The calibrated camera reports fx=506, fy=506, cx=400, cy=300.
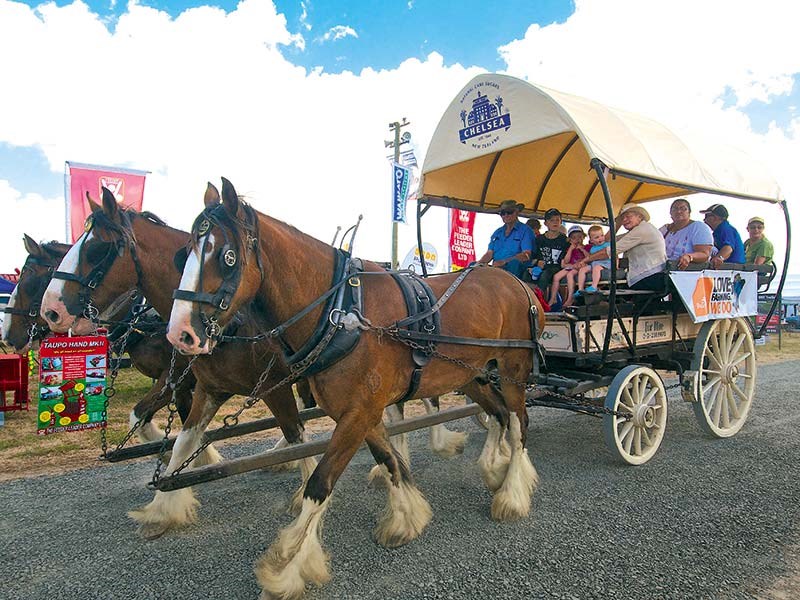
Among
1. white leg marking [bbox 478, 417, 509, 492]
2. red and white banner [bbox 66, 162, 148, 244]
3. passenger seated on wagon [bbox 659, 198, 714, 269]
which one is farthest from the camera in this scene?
red and white banner [bbox 66, 162, 148, 244]

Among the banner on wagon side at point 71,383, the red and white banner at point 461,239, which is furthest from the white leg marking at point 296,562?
the red and white banner at point 461,239

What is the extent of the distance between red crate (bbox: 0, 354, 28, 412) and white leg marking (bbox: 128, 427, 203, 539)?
398 centimetres

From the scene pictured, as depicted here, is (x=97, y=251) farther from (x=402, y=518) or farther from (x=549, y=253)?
(x=549, y=253)

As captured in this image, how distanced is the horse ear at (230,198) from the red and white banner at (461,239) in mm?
11037

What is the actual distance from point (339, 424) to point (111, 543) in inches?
62.6

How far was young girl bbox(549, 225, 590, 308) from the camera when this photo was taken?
4605mm

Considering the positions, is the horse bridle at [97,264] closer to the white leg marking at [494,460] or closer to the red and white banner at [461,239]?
the white leg marking at [494,460]

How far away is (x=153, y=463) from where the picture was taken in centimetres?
425

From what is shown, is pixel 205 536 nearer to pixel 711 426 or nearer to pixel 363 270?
pixel 363 270

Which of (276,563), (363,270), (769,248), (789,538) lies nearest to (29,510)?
(276,563)

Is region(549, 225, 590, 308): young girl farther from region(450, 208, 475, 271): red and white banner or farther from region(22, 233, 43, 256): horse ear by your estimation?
region(450, 208, 475, 271): red and white banner

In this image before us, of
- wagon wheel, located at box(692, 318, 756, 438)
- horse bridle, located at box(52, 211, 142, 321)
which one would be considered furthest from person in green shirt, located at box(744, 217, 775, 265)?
horse bridle, located at box(52, 211, 142, 321)

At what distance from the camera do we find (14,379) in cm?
599

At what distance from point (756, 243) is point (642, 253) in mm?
3003
